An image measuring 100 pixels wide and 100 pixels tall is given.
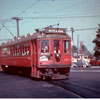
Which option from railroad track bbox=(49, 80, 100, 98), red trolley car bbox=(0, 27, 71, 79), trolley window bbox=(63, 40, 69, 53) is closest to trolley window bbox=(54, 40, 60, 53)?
red trolley car bbox=(0, 27, 71, 79)

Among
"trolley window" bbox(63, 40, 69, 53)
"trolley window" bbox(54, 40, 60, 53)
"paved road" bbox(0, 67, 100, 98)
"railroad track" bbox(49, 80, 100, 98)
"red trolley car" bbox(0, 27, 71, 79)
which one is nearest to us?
"railroad track" bbox(49, 80, 100, 98)

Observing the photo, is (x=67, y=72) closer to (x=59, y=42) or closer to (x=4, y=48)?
(x=59, y=42)

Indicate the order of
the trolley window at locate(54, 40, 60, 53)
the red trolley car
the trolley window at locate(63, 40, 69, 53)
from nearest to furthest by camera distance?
the red trolley car < the trolley window at locate(54, 40, 60, 53) < the trolley window at locate(63, 40, 69, 53)

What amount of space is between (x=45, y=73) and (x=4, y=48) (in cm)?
876

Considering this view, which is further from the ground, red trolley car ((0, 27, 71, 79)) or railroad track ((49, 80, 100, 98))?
red trolley car ((0, 27, 71, 79))

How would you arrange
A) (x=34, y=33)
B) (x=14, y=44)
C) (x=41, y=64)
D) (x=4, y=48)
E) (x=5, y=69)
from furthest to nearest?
1. (x=5, y=69)
2. (x=4, y=48)
3. (x=14, y=44)
4. (x=34, y=33)
5. (x=41, y=64)

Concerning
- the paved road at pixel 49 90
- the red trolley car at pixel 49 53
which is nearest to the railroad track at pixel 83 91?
the paved road at pixel 49 90

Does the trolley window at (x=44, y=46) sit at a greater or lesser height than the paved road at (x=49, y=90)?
greater

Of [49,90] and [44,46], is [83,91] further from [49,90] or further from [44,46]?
[44,46]

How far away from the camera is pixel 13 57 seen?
2009 cm

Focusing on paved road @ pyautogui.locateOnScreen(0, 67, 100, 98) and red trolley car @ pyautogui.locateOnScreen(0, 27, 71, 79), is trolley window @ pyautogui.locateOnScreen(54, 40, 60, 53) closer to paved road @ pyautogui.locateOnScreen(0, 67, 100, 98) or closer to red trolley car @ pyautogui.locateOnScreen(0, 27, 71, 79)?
red trolley car @ pyautogui.locateOnScreen(0, 27, 71, 79)

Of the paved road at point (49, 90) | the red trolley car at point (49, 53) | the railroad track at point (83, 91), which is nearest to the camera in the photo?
the railroad track at point (83, 91)

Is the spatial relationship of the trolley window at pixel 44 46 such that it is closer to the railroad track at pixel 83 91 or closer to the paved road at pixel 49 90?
the paved road at pixel 49 90

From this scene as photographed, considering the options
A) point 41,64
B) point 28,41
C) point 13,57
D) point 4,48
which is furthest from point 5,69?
point 41,64
